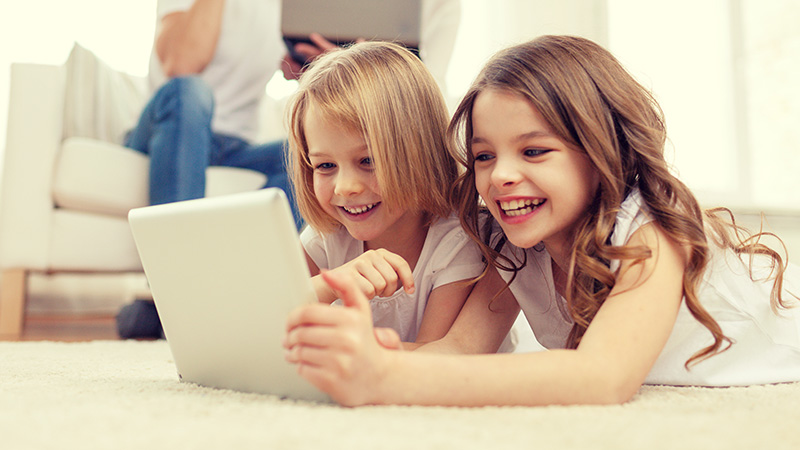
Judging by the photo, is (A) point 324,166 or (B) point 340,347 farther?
(A) point 324,166

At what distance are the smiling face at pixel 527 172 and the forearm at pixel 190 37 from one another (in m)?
1.21

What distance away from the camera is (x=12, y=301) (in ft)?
4.63

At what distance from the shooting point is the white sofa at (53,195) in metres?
1.40

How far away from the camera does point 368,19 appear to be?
1.35 meters

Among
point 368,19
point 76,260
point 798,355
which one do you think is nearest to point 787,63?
point 368,19

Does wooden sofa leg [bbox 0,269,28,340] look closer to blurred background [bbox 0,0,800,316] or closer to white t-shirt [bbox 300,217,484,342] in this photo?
white t-shirt [bbox 300,217,484,342]

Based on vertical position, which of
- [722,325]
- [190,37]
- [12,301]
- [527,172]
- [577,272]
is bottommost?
[12,301]

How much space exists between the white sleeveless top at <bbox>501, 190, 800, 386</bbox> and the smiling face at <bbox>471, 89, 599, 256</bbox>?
0.20 feet

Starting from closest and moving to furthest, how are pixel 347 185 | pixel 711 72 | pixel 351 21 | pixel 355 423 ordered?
pixel 355 423 < pixel 347 185 < pixel 351 21 < pixel 711 72

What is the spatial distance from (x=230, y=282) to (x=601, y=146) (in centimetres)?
41

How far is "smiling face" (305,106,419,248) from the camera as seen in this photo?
2.53 feet

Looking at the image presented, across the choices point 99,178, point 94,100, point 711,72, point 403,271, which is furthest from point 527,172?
point 711,72

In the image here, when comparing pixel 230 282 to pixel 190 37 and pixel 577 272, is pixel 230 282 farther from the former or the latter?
pixel 190 37

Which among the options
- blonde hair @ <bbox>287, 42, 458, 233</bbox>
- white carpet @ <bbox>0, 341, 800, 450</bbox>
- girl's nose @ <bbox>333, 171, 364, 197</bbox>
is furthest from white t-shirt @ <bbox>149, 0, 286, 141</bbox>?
white carpet @ <bbox>0, 341, 800, 450</bbox>
